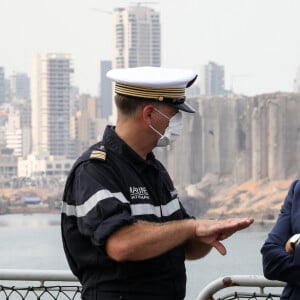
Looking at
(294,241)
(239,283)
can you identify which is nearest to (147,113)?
(294,241)

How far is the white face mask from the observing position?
2365mm

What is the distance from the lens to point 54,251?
46.9 metres

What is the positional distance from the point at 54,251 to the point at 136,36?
44.9 metres

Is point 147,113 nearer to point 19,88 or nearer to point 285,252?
point 285,252

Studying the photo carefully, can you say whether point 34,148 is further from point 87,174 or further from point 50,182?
point 87,174

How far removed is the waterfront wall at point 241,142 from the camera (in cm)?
6169

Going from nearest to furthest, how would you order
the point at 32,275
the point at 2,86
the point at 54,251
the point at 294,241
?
the point at 294,241 < the point at 32,275 < the point at 54,251 < the point at 2,86

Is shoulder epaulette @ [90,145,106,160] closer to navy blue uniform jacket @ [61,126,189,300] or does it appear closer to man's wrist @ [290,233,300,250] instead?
navy blue uniform jacket @ [61,126,189,300]

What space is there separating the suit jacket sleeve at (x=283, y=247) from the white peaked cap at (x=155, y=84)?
421 mm

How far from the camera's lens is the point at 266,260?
2.64 meters

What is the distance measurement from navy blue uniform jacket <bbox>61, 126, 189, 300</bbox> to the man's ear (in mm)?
77

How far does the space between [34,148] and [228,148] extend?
71.4 ft

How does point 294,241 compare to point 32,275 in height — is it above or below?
above

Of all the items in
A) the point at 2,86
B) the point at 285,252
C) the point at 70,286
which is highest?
the point at 285,252
